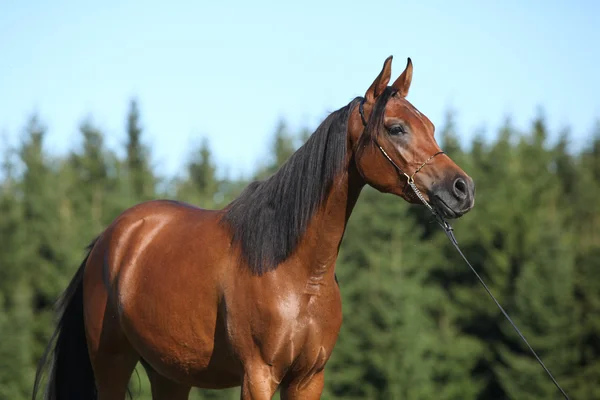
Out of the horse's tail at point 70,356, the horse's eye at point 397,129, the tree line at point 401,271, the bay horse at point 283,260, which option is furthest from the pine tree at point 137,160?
the horse's eye at point 397,129

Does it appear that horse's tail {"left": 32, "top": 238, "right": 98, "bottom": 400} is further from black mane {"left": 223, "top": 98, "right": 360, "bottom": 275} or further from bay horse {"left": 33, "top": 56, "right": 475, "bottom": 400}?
black mane {"left": 223, "top": 98, "right": 360, "bottom": 275}

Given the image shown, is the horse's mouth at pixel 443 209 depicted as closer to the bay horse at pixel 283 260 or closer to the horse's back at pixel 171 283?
the bay horse at pixel 283 260

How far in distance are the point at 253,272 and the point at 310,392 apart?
0.78 m

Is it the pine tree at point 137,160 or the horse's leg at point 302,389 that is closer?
the horse's leg at point 302,389

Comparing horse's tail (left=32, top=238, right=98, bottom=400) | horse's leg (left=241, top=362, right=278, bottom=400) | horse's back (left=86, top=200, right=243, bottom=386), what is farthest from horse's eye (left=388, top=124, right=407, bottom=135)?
horse's tail (left=32, top=238, right=98, bottom=400)

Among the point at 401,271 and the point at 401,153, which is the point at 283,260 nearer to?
the point at 401,153

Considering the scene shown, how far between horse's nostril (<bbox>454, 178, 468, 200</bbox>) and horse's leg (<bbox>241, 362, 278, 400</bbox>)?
54.8 inches

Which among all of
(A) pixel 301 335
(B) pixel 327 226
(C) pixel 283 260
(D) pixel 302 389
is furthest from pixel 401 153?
(D) pixel 302 389

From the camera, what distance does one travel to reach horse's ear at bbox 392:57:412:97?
434 centimetres

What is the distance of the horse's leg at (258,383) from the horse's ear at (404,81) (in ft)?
5.62

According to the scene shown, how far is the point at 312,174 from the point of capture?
434 centimetres

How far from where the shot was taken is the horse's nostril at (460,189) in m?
4.00

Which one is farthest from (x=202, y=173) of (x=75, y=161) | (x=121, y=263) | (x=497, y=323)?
(x=121, y=263)

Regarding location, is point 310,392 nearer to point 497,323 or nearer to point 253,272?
point 253,272
